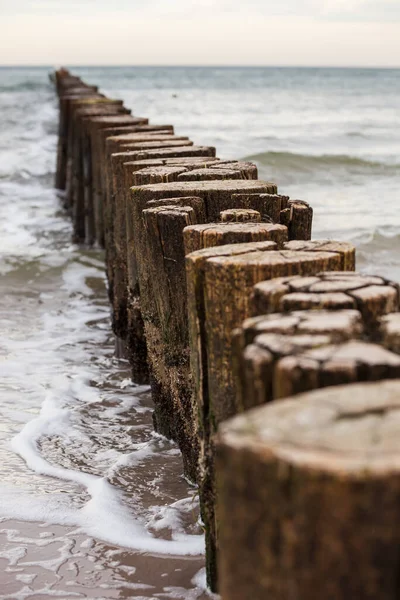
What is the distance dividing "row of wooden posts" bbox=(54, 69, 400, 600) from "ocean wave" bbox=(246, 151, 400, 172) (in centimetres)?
1213

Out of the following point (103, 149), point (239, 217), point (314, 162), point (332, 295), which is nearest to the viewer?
point (332, 295)

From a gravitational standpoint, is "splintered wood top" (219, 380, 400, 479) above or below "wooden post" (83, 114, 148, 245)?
above

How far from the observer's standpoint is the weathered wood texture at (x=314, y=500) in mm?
1194

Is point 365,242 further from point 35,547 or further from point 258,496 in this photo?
point 258,496

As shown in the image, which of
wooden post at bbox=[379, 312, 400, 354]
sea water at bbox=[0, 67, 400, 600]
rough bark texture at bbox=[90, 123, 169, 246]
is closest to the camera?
wooden post at bbox=[379, 312, 400, 354]

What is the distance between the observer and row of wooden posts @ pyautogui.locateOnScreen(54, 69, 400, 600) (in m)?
1.22

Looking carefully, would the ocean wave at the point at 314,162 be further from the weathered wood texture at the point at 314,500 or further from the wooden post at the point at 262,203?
the weathered wood texture at the point at 314,500

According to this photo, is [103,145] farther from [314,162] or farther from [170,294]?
[314,162]

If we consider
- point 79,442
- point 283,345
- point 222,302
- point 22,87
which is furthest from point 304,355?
point 22,87

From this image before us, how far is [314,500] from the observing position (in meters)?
1.21

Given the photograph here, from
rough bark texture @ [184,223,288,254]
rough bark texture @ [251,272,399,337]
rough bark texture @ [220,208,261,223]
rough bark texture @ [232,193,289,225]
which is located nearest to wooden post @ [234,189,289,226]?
rough bark texture @ [232,193,289,225]

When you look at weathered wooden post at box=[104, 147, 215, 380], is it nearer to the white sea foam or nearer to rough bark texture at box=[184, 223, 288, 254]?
the white sea foam

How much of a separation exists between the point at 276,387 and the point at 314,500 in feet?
1.22

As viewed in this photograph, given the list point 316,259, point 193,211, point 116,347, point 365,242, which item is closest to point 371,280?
point 316,259
